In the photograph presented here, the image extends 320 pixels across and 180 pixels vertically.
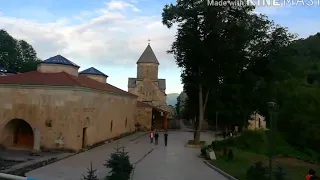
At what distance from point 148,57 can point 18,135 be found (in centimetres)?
4631

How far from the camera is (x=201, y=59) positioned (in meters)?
33.6

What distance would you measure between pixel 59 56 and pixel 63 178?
19444mm

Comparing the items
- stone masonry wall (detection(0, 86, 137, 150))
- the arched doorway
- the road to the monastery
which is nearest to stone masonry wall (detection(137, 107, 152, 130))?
stone masonry wall (detection(0, 86, 137, 150))

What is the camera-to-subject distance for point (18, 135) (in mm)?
30797

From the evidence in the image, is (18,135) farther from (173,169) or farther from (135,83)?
(135,83)

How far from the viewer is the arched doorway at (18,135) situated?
Answer: 1162 inches

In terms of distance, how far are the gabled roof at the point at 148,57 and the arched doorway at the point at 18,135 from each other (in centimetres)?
4546

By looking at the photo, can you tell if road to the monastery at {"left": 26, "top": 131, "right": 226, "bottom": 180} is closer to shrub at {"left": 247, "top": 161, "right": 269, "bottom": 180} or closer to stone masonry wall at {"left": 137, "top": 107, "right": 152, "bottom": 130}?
shrub at {"left": 247, "top": 161, "right": 269, "bottom": 180}

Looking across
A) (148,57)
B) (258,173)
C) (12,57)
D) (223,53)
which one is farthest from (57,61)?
(12,57)

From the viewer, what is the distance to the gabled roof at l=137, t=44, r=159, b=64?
74.9 metres

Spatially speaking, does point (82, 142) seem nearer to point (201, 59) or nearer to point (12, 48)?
point (201, 59)

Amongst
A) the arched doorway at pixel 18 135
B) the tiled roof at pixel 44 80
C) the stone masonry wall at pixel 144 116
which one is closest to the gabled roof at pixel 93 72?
the stone masonry wall at pixel 144 116

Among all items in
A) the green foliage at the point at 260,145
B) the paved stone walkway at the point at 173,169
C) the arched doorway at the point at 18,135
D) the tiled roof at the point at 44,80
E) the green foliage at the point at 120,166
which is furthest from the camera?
the green foliage at the point at 260,145

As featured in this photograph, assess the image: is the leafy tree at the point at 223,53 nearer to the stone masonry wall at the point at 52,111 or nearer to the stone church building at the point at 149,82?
the stone masonry wall at the point at 52,111
